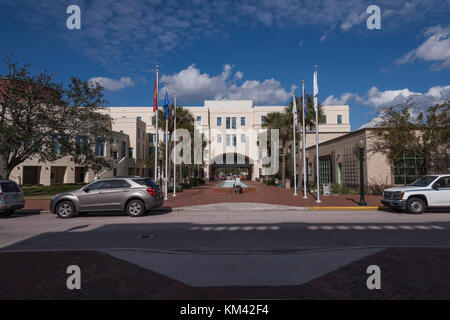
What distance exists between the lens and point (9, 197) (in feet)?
41.4

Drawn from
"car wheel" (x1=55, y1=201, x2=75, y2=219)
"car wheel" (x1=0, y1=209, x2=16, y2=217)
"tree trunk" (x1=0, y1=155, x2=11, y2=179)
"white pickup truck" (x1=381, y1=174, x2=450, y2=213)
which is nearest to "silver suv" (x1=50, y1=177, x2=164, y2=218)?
"car wheel" (x1=55, y1=201, x2=75, y2=219)

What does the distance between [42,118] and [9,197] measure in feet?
34.9

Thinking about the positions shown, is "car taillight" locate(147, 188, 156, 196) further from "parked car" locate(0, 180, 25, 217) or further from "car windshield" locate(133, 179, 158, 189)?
"parked car" locate(0, 180, 25, 217)

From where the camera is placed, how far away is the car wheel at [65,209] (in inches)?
481

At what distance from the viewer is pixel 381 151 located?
2192cm

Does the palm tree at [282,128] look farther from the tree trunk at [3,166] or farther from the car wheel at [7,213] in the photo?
the car wheel at [7,213]

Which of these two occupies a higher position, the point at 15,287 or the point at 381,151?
the point at 381,151

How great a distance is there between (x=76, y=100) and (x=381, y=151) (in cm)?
2410

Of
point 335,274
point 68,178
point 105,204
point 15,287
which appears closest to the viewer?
point 15,287

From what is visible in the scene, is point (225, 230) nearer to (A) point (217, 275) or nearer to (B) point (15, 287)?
(A) point (217, 275)

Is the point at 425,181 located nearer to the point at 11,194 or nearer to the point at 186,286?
the point at 186,286

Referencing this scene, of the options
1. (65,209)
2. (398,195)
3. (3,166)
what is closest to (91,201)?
(65,209)

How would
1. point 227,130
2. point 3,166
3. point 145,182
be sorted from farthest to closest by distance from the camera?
point 227,130 < point 3,166 < point 145,182
